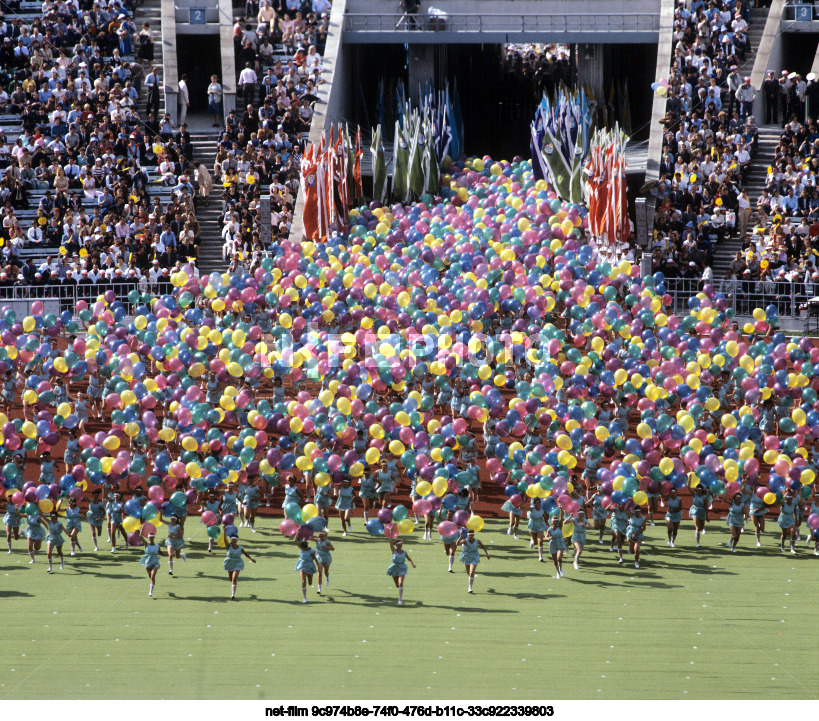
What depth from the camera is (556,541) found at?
746 inches

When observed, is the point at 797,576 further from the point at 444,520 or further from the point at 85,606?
the point at 85,606

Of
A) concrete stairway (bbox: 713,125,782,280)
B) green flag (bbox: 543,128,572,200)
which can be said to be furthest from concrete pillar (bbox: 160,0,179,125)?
concrete stairway (bbox: 713,125,782,280)

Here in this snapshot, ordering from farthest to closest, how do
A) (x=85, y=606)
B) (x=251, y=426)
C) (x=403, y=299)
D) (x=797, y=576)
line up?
1. (x=403, y=299)
2. (x=251, y=426)
3. (x=797, y=576)
4. (x=85, y=606)

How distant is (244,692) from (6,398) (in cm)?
1110

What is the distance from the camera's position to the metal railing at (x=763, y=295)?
28.9m

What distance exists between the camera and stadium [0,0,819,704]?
17.1 m

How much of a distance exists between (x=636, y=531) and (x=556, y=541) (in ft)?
4.37

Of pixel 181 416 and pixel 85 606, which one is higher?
pixel 181 416

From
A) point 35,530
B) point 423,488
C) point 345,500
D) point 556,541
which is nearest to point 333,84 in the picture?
point 345,500

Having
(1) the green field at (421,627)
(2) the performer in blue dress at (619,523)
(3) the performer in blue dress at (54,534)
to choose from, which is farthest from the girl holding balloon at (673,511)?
(3) the performer in blue dress at (54,534)

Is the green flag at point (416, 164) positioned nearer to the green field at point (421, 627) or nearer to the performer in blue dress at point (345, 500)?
the performer in blue dress at point (345, 500)

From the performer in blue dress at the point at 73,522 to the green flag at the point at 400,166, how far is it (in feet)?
47.1
